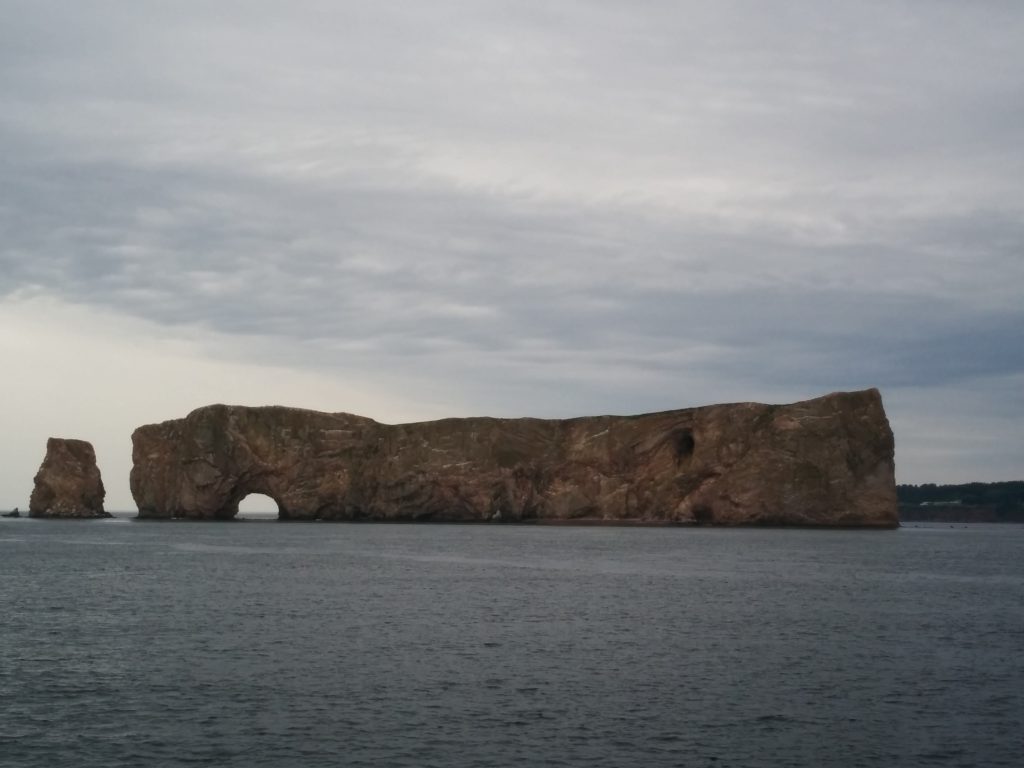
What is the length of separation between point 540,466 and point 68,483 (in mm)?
70139

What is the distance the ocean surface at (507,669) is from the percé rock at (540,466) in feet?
169

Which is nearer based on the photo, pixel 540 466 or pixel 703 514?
pixel 703 514

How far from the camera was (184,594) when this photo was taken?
51406mm

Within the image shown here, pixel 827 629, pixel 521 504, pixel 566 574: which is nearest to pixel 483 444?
pixel 521 504

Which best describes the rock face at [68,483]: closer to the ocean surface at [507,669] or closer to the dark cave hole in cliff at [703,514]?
the dark cave hole in cliff at [703,514]

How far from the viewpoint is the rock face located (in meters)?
151

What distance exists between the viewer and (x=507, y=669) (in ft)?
104

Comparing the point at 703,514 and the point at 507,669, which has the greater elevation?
the point at 703,514

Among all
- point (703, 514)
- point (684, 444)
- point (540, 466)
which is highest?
point (684, 444)

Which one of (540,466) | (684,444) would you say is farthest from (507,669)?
(540,466)

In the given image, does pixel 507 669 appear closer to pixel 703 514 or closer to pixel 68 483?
pixel 703 514

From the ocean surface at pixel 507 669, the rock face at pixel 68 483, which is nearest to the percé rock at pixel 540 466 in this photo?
the rock face at pixel 68 483

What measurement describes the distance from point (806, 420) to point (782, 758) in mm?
97326

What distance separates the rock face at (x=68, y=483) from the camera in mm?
151288
